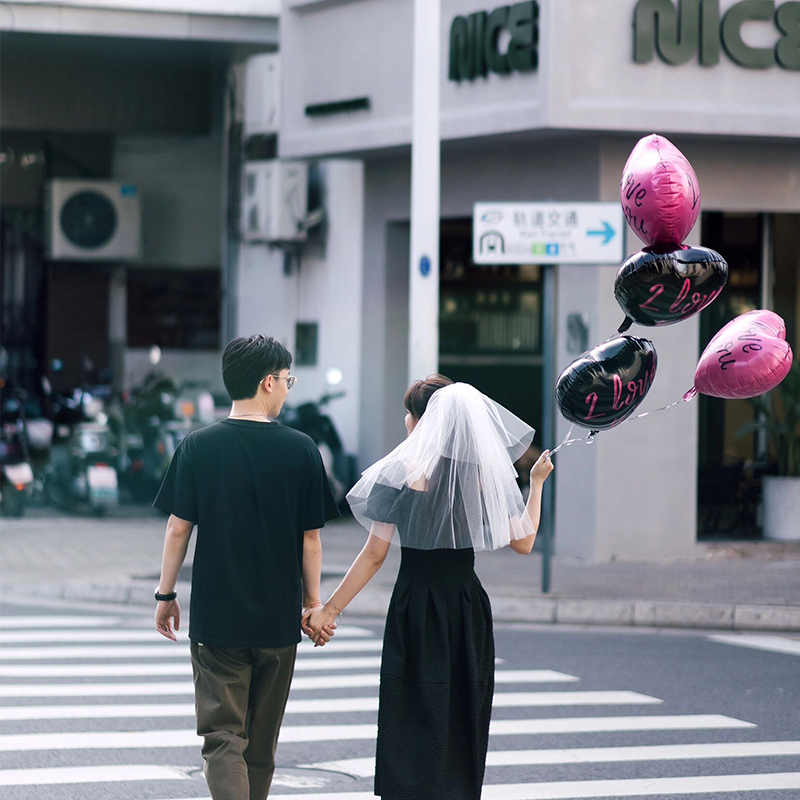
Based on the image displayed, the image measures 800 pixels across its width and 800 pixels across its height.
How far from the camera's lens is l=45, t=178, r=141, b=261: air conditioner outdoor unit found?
20.4m

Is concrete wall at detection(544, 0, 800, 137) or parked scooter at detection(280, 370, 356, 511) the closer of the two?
concrete wall at detection(544, 0, 800, 137)

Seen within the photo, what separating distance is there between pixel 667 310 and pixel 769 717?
2.95m

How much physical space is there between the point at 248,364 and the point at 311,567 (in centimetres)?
76

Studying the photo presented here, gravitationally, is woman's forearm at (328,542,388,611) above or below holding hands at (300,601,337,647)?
above

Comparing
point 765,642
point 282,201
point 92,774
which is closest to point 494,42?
point 282,201

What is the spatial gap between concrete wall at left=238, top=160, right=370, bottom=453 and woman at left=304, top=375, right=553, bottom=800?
11.2 meters

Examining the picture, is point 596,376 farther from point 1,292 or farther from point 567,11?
point 1,292

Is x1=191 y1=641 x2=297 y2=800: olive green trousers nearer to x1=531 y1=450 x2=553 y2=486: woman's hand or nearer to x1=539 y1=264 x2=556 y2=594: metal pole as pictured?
x1=531 y1=450 x2=553 y2=486: woman's hand

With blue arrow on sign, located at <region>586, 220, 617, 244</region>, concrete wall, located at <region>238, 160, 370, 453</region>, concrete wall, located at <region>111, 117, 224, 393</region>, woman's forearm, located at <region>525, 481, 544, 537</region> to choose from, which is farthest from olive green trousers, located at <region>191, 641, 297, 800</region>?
concrete wall, located at <region>111, 117, 224, 393</region>

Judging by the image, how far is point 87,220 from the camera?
2044 cm

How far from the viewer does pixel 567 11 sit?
506 inches

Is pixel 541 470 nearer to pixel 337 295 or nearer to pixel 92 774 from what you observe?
pixel 92 774

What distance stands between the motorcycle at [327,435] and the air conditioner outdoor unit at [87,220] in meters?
5.40

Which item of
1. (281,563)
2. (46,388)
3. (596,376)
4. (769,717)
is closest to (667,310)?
(596,376)
